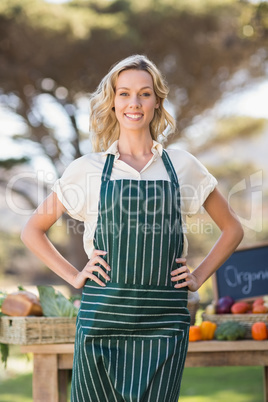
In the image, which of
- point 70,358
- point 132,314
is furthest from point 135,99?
point 70,358

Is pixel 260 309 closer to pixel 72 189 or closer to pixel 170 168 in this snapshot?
pixel 170 168

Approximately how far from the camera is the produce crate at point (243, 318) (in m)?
2.94

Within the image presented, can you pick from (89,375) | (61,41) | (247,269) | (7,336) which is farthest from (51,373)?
(61,41)

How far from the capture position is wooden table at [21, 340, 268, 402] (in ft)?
9.13

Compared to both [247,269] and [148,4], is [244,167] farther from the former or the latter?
[247,269]

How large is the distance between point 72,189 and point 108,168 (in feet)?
0.46

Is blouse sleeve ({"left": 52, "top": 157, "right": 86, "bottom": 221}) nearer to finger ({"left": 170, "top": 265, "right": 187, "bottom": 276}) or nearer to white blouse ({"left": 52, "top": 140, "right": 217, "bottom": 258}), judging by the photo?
white blouse ({"left": 52, "top": 140, "right": 217, "bottom": 258})

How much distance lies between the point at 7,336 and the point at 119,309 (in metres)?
1.06

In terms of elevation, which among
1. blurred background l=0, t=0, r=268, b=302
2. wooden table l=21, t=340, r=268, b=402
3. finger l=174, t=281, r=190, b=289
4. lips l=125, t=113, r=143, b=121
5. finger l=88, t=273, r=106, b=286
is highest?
blurred background l=0, t=0, r=268, b=302

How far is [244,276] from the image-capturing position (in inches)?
132

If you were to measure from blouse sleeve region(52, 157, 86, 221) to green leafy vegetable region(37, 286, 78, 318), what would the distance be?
2.74 ft

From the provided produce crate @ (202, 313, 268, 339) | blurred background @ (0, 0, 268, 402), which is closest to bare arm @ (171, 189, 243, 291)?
produce crate @ (202, 313, 268, 339)

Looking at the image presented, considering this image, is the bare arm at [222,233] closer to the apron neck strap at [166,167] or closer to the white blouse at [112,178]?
the white blouse at [112,178]

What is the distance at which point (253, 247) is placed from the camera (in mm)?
3408
